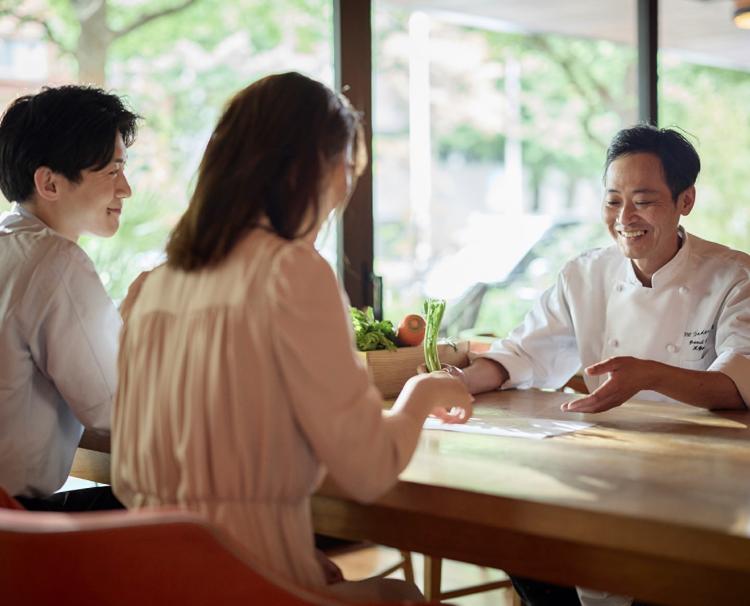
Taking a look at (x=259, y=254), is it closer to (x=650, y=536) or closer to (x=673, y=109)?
(x=650, y=536)

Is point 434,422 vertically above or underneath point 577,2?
underneath

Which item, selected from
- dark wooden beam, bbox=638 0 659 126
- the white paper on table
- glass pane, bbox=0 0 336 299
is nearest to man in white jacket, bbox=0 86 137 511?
the white paper on table

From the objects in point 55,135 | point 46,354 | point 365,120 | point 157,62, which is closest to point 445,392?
point 46,354

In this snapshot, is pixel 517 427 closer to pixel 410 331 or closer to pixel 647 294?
pixel 410 331

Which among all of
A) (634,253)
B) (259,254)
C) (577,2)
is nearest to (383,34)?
(577,2)

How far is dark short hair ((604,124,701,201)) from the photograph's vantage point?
2.54 meters

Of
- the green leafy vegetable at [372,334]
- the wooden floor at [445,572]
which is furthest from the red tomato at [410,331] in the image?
the wooden floor at [445,572]

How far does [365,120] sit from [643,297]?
1.35 meters

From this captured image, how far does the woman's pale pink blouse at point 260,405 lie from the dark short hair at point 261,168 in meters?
0.03

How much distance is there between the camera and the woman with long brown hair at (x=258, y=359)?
1.33 meters

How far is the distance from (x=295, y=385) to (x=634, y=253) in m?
1.46

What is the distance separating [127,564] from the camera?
1.11m

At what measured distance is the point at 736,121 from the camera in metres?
8.83

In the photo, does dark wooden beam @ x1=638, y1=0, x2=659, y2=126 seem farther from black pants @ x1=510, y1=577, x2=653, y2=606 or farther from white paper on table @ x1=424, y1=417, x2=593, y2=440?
white paper on table @ x1=424, y1=417, x2=593, y2=440
